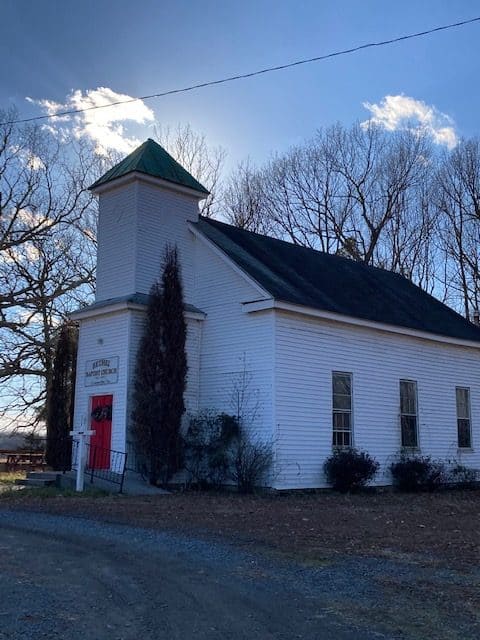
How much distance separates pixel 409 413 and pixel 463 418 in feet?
9.73

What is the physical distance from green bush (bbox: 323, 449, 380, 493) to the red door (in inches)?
216

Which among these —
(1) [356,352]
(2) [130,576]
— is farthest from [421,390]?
(2) [130,576]

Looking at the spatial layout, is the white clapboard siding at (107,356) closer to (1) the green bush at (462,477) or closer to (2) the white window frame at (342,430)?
(2) the white window frame at (342,430)

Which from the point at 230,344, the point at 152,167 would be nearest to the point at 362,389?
the point at 230,344

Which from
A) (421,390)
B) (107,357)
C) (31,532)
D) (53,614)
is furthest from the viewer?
(421,390)

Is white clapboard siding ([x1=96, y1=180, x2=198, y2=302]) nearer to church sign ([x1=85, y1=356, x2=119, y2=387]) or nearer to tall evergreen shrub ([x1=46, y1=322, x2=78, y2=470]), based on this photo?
church sign ([x1=85, y1=356, x2=119, y2=387])

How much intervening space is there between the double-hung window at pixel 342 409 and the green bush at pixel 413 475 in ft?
6.19

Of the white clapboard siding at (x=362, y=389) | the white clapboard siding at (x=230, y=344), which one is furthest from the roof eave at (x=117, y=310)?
the white clapboard siding at (x=362, y=389)

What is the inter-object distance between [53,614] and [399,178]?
1359 inches

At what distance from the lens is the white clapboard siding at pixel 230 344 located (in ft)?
55.3

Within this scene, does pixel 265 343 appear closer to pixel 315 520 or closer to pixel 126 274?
pixel 126 274

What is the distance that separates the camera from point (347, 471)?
17.3 meters

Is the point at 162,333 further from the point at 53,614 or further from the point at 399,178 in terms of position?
the point at 399,178

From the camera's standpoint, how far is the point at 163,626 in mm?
5523
